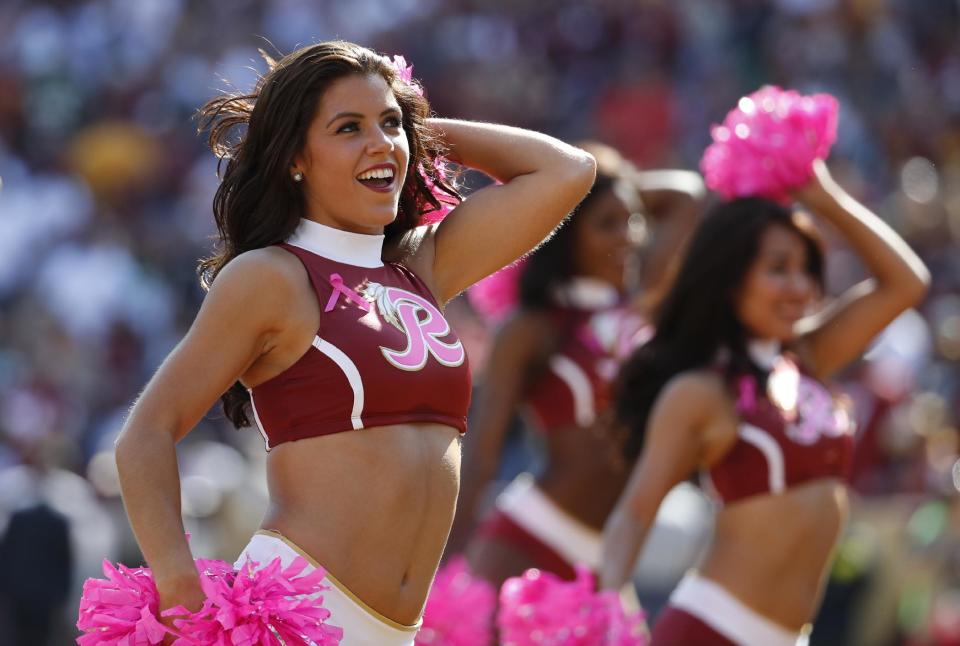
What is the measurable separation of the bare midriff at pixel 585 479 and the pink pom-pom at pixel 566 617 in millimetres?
1430

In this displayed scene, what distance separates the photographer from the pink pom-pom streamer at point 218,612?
276 centimetres

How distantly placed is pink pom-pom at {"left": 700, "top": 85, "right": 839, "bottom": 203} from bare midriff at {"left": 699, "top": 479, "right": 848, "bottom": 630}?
84 cm

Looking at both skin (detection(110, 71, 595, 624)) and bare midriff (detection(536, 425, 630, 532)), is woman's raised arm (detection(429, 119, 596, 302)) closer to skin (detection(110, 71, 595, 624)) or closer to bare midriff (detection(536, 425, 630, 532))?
skin (detection(110, 71, 595, 624))

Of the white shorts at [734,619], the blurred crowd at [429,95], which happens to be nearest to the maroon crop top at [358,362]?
the white shorts at [734,619]

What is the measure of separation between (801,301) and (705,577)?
0.78 metres

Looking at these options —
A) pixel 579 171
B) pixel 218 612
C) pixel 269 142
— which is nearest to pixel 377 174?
pixel 269 142

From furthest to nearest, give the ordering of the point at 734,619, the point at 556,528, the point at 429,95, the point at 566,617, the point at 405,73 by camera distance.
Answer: the point at 429,95, the point at 556,528, the point at 734,619, the point at 566,617, the point at 405,73

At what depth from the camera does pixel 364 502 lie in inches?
120

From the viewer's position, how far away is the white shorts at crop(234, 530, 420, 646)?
3.02m

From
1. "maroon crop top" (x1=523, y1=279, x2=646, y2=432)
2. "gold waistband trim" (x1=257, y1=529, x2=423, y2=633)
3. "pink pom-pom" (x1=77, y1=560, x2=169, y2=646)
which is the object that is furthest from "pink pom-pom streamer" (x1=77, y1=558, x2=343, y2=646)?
"maroon crop top" (x1=523, y1=279, x2=646, y2=432)

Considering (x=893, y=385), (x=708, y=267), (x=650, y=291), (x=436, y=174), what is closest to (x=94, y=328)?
(x=893, y=385)

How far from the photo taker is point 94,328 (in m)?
11.4

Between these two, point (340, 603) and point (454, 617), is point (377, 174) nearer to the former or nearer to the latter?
point (340, 603)

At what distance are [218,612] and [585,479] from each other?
9.69ft
